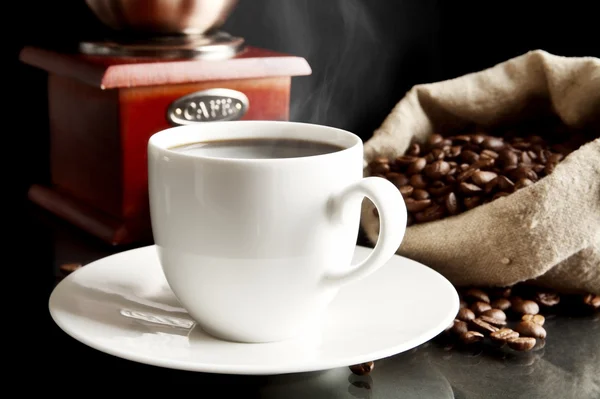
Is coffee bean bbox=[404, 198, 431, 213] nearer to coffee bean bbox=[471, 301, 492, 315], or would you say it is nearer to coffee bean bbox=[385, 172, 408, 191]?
coffee bean bbox=[385, 172, 408, 191]

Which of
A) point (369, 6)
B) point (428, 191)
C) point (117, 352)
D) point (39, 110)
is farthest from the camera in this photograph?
point (369, 6)

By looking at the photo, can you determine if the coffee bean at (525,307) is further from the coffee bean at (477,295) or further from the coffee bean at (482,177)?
the coffee bean at (482,177)

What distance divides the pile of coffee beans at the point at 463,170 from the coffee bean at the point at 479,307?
0.49ft

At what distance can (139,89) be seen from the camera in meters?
1.15

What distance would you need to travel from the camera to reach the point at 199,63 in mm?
1189

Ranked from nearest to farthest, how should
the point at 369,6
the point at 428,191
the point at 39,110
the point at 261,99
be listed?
1. the point at 428,191
2. the point at 261,99
3. the point at 39,110
4. the point at 369,6

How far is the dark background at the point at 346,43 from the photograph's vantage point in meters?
1.40

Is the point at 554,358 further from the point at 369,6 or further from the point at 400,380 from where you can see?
the point at 369,6

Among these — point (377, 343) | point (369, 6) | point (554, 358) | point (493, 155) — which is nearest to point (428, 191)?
point (493, 155)

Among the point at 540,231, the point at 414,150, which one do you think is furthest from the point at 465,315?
the point at 414,150

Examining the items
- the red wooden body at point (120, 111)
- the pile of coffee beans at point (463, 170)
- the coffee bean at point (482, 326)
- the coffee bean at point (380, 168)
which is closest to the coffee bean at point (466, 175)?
the pile of coffee beans at point (463, 170)

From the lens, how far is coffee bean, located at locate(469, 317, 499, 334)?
2.97 ft

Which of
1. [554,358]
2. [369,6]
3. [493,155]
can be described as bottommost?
[554,358]

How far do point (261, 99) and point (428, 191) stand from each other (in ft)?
1.03
